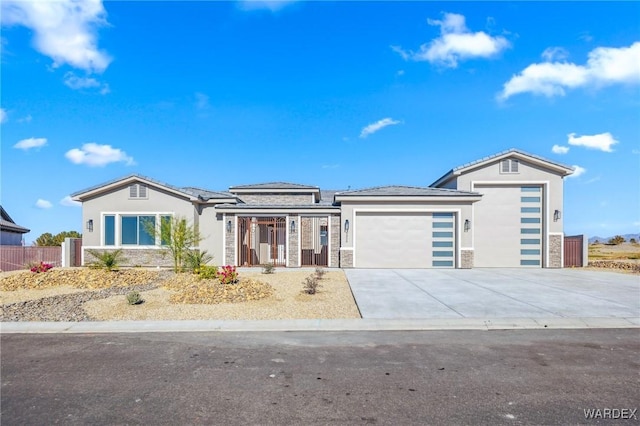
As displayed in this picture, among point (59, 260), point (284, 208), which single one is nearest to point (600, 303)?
point (284, 208)

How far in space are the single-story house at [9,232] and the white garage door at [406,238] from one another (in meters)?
24.1

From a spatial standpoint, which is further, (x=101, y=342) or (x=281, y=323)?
(x=281, y=323)

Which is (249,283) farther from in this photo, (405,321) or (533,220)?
(533,220)

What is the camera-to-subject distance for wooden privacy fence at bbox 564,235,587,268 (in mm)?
20016

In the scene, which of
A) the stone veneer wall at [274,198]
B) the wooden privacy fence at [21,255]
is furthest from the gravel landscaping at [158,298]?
the stone veneer wall at [274,198]

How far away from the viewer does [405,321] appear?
315 inches

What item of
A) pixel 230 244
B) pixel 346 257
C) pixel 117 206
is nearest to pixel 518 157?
pixel 346 257

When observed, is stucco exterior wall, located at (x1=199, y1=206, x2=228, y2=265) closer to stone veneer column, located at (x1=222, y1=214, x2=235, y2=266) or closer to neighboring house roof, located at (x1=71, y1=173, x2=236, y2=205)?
stone veneer column, located at (x1=222, y1=214, x2=235, y2=266)

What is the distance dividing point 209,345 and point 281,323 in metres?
1.76

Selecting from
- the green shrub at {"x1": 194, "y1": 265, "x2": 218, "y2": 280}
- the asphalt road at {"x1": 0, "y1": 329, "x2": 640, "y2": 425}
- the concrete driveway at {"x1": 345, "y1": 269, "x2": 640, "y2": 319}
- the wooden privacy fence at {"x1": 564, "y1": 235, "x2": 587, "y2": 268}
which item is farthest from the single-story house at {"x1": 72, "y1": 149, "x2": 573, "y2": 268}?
the asphalt road at {"x1": 0, "y1": 329, "x2": 640, "y2": 425}

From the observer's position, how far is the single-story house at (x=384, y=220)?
61.3 feet

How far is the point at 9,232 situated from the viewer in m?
27.4

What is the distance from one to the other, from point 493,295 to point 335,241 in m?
9.24

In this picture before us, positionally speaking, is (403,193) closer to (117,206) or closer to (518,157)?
(518,157)
